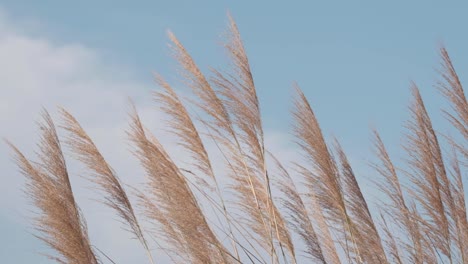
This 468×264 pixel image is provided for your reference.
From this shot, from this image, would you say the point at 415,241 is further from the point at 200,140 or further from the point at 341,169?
the point at 200,140

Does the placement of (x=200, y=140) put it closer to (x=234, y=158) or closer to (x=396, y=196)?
(x=234, y=158)

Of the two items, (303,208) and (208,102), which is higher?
(208,102)

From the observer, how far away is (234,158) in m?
4.39

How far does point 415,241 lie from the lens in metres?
4.46

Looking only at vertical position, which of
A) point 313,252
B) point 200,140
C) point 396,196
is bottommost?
point 313,252

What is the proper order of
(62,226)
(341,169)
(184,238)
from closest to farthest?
(62,226)
(184,238)
(341,169)

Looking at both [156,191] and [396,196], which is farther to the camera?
[396,196]

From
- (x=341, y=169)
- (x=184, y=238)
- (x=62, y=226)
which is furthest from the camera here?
(x=341, y=169)

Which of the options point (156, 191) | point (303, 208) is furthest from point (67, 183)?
point (303, 208)

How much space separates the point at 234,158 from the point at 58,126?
952 millimetres

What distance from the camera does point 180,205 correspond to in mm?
4047

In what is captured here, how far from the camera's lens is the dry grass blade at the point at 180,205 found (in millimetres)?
4020

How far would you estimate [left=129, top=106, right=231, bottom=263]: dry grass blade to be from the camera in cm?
402

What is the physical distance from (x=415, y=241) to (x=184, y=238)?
1274 millimetres
